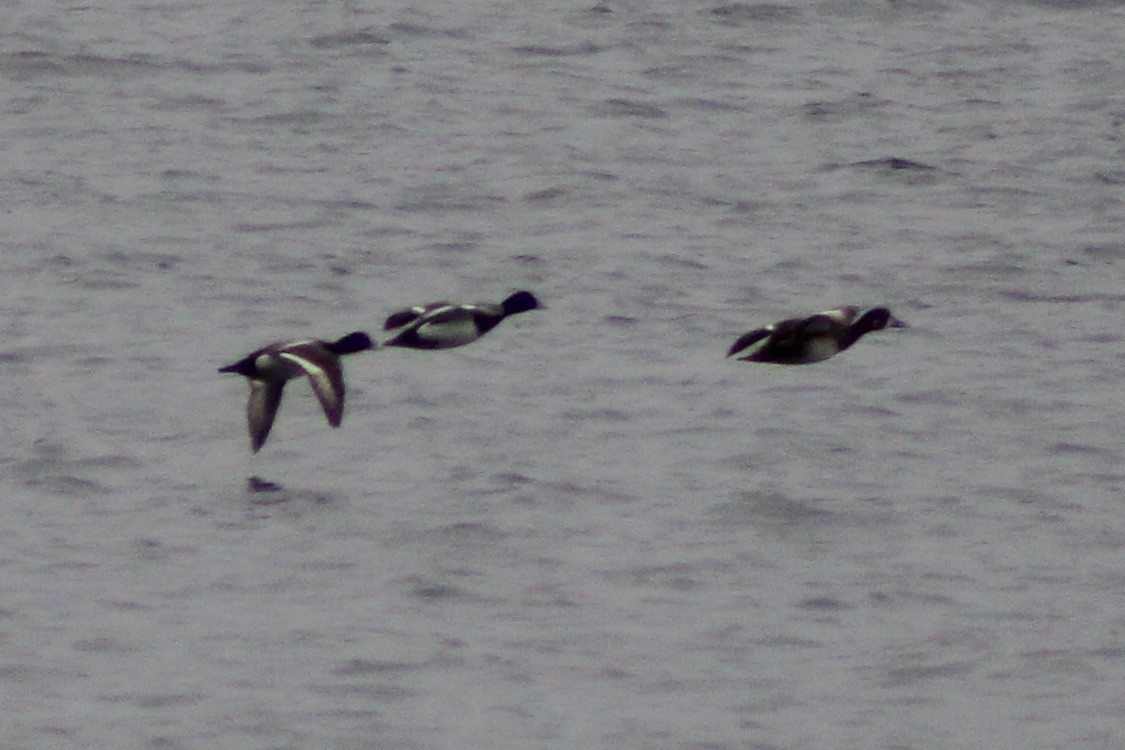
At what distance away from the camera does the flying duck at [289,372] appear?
15.8 meters

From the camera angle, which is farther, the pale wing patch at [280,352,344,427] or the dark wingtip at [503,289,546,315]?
the dark wingtip at [503,289,546,315]

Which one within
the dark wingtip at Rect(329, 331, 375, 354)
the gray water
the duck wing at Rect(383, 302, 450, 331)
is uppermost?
the duck wing at Rect(383, 302, 450, 331)

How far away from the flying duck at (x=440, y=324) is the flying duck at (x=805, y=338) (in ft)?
5.04

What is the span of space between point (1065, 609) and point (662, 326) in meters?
5.89

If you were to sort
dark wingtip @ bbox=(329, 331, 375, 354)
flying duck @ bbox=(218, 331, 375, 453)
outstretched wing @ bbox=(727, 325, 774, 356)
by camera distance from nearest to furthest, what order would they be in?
flying duck @ bbox=(218, 331, 375, 453) → outstretched wing @ bbox=(727, 325, 774, 356) → dark wingtip @ bbox=(329, 331, 375, 354)

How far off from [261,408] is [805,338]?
3193 millimetres

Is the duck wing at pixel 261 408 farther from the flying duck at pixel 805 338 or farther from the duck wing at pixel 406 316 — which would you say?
the flying duck at pixel 805 338

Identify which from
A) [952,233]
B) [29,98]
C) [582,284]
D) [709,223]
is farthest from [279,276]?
[29,98]

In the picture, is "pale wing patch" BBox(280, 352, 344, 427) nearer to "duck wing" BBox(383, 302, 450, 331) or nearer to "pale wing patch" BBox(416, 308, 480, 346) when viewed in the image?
"duck wing" BBox(383, 302, 450, 331)

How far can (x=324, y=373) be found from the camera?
1596cm

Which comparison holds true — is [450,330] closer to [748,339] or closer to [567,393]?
[748,339]

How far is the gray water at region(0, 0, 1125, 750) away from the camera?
14047 mm

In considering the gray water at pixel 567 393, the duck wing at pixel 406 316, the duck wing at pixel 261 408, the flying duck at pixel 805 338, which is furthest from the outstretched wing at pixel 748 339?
the duck wing at pixel 261 408

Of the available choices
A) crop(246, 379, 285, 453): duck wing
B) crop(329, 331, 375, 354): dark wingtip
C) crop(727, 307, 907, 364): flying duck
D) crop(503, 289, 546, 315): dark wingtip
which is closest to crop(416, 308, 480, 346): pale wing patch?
crop(329, 331, 375, 354): dark wingtip
